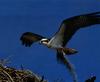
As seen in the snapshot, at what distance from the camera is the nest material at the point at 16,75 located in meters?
6.95

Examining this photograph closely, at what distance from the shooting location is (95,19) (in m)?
7.20

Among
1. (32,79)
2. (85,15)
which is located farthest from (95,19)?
(32,79)

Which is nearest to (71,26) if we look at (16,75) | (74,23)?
(74,23)

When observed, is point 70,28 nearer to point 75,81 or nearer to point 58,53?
point 58,53

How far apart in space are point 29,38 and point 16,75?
2.29 feet

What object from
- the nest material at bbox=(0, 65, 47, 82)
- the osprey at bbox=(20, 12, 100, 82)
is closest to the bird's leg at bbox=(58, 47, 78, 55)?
the osprey at bbox=(20, 12, 100, 82)

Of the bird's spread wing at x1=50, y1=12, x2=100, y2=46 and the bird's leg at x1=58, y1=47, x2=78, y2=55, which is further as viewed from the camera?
the bird's spread wing at x1=50, y1=12, x2=100, y2=46

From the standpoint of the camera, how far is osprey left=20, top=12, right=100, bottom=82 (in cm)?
724

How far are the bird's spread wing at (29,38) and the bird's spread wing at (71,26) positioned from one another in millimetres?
185

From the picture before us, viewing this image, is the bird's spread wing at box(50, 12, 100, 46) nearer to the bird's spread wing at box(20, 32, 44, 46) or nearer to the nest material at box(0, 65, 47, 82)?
the bird's spread wing at box(20, 32, 44, 46)

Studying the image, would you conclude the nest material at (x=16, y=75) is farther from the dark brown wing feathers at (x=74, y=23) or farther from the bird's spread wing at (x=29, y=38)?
the dark brown wing feathers at (x=74, y=23)

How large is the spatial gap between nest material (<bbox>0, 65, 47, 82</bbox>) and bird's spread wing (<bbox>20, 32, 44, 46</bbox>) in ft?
1.75

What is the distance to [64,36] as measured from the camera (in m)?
7.70

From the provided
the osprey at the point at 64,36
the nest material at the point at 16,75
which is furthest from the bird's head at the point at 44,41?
the nest material at the point at 16,75
